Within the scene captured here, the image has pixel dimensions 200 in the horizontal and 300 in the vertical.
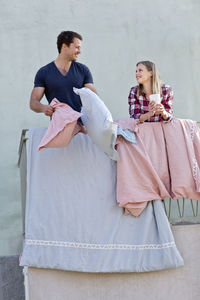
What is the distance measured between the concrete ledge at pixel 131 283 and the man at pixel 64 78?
135 centimetres

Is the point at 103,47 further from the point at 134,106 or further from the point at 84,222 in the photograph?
the point at 84,222

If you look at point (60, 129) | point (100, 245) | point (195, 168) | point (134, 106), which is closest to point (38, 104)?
point (60, 129)

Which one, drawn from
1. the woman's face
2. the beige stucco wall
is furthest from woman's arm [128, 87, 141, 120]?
the beige stucco wall

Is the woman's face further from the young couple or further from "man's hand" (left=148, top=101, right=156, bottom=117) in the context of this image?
"man's hand" (left=148, top=101, right=156, bottom=117)

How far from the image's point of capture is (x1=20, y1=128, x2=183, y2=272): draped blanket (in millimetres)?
4363

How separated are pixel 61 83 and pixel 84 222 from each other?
A: 1.21 m

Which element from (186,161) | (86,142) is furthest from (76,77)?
(186,161)

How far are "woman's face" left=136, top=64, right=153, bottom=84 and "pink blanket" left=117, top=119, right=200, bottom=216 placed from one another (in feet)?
1.27

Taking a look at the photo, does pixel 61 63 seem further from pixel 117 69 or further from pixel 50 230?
pixel 117 69

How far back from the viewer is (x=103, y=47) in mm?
7004

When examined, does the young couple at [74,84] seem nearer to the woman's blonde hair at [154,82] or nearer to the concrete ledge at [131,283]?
the woman's blonde hair at [154,82]

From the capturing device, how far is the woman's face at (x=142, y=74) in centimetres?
498

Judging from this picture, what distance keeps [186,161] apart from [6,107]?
270 cm

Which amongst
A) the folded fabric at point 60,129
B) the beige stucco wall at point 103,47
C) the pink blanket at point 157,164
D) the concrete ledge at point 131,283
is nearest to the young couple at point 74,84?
the pink blanket at point 157,164
